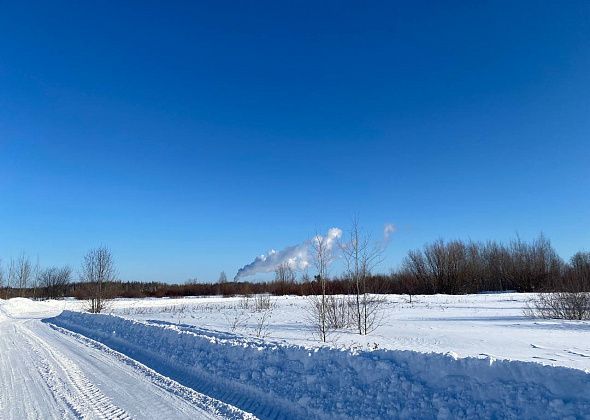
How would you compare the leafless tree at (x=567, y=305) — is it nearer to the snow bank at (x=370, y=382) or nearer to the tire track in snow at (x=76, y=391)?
the snow bank at (x=370, y=382)

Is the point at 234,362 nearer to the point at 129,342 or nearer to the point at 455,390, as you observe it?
the point at 455,390

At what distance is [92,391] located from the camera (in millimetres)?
7656

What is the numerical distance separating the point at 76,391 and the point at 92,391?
0.33 meters

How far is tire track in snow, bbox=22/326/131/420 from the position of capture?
6.39 m

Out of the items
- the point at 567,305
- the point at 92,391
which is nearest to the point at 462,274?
the point at 567,305

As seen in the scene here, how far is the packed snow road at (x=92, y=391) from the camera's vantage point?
6.41 m

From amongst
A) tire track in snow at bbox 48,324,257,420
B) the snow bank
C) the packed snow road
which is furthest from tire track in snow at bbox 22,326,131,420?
the snow bank

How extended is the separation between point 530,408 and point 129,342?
468 inches

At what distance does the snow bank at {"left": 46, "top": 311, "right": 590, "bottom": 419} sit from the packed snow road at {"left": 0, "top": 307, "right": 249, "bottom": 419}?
20.4 inches

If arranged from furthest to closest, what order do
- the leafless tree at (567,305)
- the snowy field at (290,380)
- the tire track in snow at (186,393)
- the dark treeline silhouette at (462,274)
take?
the dark treeline silhouette at (462,274)
the leafless tree at (567,305)
the tire track in snow at (186,393)
the snowy field at (290,380)

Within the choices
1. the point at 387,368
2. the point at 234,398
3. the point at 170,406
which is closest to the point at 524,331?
the point at 387,368

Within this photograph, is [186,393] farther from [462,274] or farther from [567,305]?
[462,274]

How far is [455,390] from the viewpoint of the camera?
5.49 metres

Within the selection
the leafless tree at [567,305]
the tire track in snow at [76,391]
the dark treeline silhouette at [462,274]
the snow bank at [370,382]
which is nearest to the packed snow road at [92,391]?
the tire track in snow at [76,391]
